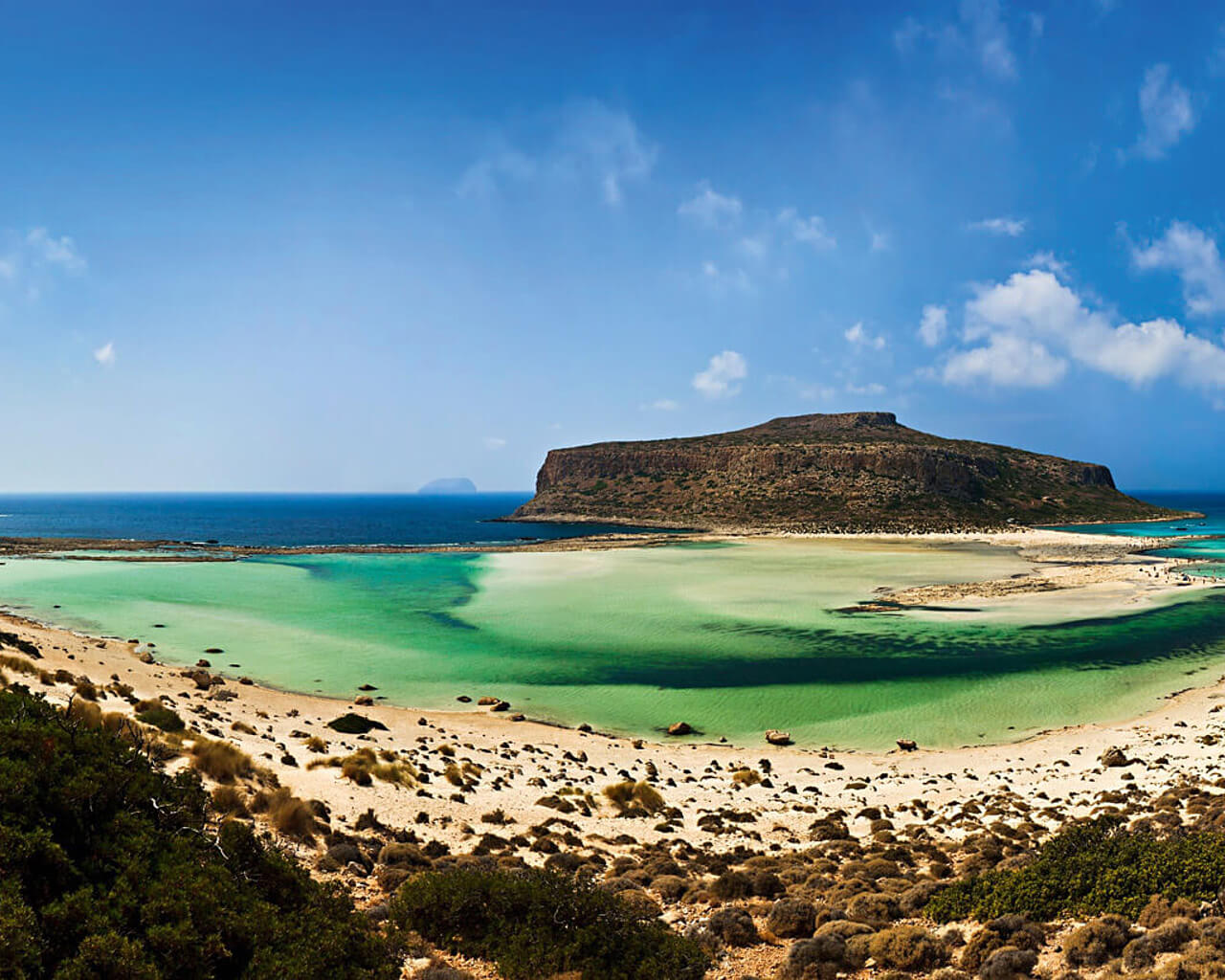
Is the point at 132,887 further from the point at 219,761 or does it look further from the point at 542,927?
the point at 219,761

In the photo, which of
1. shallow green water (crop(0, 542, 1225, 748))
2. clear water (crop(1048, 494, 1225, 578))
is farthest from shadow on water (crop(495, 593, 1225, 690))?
clear water (crop(1048, 494, 1225, 578))

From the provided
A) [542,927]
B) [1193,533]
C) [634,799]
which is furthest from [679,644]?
[1193,533]

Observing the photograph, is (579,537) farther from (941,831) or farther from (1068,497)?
(1068,497)

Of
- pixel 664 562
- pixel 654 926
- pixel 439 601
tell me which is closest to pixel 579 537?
pixel 664 562

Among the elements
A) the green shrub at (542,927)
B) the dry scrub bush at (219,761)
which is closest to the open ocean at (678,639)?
the dry scrub bush at (219,761)

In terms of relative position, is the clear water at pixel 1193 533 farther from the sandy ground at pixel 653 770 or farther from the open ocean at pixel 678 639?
the sandy ground at pixel 653 770

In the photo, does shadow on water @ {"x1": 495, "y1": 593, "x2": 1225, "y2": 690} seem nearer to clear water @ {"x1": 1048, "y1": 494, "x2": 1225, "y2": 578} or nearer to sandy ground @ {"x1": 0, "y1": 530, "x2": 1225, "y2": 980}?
sandy ground @ {"x1": 0, "y1": 530, "x2": 1225, "y2": 980}
